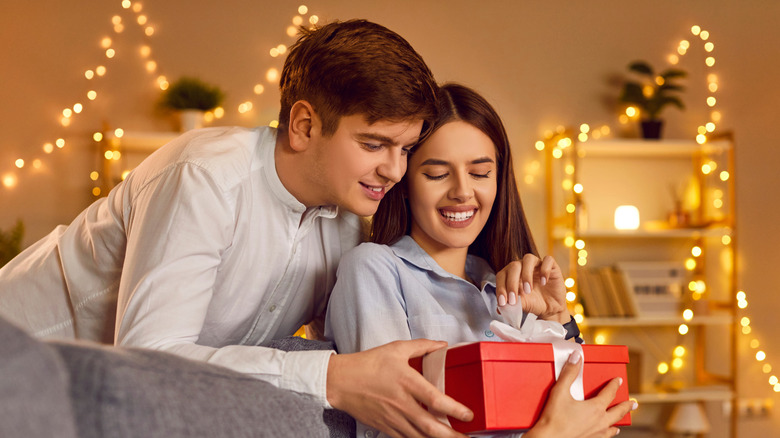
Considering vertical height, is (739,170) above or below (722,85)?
below

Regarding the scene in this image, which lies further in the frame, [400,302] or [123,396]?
[400,302]

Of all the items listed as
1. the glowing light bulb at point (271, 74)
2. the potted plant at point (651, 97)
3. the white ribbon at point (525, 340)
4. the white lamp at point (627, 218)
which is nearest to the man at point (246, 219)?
the white ribbon at point (525, 340)

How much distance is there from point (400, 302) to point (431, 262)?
0.46 feet

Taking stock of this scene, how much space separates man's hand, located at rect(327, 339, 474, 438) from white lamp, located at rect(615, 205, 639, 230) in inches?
114

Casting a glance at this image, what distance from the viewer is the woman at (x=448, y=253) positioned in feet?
3.88

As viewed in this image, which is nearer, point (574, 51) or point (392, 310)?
point (392, 310)

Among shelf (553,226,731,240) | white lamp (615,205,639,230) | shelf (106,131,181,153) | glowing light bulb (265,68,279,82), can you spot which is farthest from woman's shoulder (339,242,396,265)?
white lamp (615,205,639,230)

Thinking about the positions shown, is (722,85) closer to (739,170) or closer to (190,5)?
(739,170)

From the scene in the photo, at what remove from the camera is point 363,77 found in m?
1.22

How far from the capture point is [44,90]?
3297 millimetres

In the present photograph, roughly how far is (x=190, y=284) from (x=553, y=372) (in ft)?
1.82

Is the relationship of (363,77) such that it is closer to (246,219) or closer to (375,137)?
(375,137)

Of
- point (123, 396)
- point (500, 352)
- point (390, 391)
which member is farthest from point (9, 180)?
point (123, 396)

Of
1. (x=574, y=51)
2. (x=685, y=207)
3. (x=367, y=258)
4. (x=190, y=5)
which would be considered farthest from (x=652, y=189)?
(x=367, y=258)
